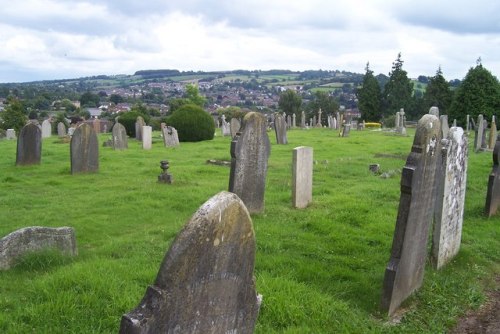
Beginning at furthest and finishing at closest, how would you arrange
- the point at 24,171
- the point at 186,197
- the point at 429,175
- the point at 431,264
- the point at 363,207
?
the point at 24,171, the point at 186,197, the point at 363,207, the point at 431,264, the point at 429,175

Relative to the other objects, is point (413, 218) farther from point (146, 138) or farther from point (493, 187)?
point (146, 138)

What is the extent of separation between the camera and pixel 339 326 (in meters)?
5.04

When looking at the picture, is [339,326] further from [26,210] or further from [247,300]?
[26,210]

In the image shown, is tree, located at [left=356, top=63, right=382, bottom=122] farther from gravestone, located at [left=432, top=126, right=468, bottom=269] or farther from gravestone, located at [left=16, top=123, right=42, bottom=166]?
gravestone, located at [left=432, top=126, right=468, bottom=269]

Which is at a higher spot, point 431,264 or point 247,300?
point 247,300

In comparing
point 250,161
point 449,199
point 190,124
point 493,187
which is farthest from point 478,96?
point 449,199

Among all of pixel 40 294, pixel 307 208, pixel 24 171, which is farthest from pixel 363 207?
pixel 24 171

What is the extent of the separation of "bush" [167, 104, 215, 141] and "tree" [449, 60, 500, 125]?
2744cm

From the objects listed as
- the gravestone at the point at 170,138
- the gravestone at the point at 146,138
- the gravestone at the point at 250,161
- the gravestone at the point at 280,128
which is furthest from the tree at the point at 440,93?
the gravestone at the point at 250,161

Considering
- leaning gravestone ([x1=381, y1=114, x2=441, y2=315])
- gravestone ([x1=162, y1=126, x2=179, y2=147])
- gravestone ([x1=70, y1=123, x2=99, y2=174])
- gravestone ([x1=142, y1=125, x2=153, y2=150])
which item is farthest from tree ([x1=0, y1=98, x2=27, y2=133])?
leaning gravestone ([x1=381, y1=114, x2=441, y2=315])

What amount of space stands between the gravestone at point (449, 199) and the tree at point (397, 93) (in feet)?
186

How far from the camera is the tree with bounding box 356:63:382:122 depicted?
62.6 meters

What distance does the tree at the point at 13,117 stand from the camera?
4225cm

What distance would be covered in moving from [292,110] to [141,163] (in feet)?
202
